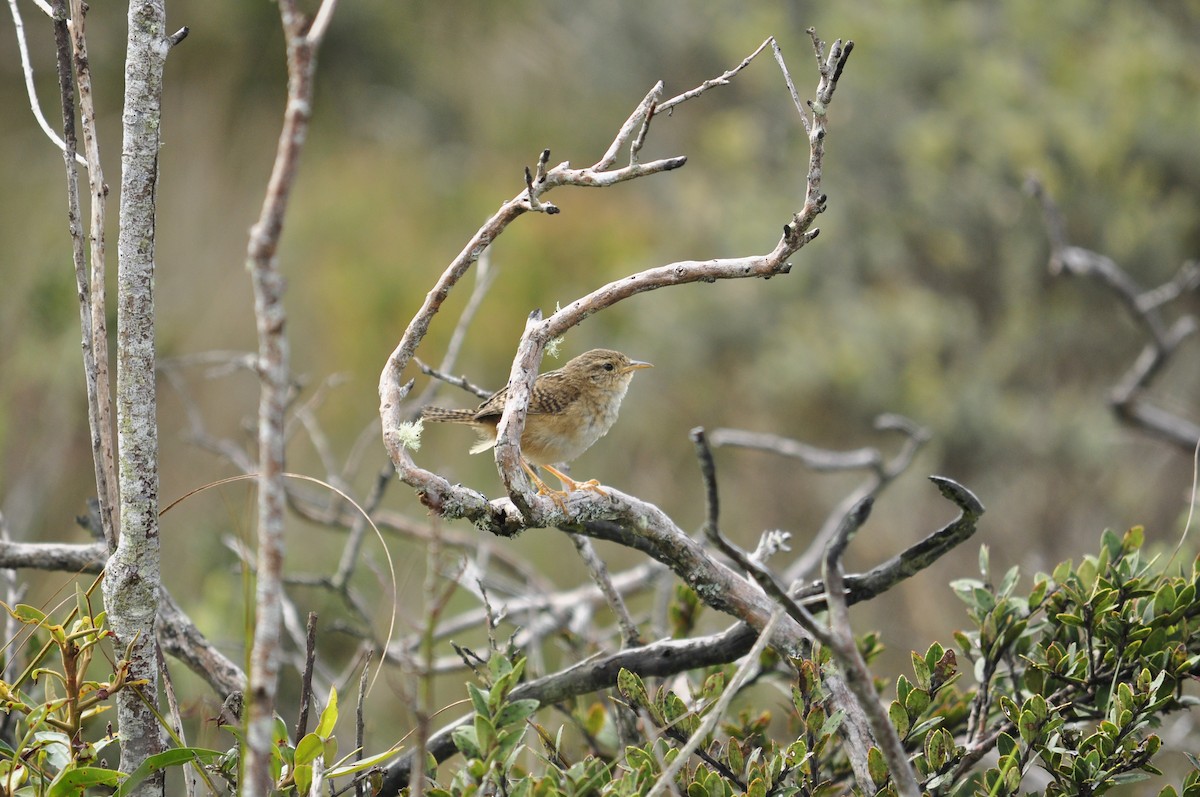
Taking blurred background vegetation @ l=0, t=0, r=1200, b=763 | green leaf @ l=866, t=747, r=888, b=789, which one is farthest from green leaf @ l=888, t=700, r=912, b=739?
blurred background vegetation @ l=0, t=0, r=1200, b=763

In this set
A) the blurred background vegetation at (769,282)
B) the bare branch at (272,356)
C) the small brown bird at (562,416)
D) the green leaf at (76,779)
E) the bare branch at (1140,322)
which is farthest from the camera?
the blurred background vegetation at (769,282)

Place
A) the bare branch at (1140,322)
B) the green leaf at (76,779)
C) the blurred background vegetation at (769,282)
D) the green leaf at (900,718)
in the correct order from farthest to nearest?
the blurred background vegetation at (769,282), the bare branch at (1140,322), the green leaf at (900,718), the green leaf at (76,779)

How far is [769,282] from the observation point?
28.3 feet

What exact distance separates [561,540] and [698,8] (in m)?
5.81

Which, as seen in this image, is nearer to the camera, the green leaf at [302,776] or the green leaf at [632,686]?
the green leaf at [302,776]

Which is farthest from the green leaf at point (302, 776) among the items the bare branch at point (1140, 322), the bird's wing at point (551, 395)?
the bare branch at point (1140, 322)

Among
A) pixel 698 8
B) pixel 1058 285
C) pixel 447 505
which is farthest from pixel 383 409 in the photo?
pixel 698 8

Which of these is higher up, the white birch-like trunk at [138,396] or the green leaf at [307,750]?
the white birch-like trunk at [138,396]

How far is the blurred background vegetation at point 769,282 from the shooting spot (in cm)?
683

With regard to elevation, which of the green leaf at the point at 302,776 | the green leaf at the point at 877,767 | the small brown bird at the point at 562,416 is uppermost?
the small brown bird at the point at 562,416

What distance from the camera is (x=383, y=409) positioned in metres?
→ 1.79

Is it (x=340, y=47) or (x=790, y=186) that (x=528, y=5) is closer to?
(x=340, y=47)

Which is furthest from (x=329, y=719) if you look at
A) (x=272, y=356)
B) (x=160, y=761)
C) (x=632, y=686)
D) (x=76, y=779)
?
(x=272, y=356)

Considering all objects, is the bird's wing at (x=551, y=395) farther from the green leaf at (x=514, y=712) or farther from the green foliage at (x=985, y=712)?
the green leaf at (x=514, y=712)
